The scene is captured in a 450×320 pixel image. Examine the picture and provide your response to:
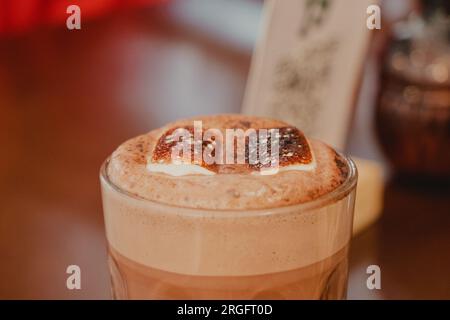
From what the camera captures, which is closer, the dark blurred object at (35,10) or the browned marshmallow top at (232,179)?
the browned marshmallow top at (232,179)

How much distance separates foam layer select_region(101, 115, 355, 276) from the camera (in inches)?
28.9

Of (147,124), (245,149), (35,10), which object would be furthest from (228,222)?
(35,10)

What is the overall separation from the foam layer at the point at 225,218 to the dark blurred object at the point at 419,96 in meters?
0.95

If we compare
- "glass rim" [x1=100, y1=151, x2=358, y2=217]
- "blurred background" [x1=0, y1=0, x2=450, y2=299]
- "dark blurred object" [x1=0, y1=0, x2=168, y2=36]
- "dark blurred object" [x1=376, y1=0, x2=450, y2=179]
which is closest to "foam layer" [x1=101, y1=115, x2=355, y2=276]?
"glass rim" [x1=100, y1=151, x2=358, y2=217]

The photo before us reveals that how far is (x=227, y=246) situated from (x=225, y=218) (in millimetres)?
31

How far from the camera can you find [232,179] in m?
0.75

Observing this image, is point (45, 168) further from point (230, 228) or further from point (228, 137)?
point (230, 228)

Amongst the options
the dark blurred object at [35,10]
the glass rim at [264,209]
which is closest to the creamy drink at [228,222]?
the glass rim at [264,209]

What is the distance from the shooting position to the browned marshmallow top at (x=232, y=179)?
29.0 inches

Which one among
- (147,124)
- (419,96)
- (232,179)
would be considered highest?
(232,179)

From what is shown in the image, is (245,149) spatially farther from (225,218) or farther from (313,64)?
(313,64)

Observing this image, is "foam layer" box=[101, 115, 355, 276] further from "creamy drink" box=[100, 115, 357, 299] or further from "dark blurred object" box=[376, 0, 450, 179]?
"dark blurred object" box=[376, 0, 450, 179]

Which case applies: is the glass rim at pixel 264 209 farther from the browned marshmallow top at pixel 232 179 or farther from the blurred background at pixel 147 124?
the blurred background at pixel 147 124

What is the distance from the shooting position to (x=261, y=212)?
28.8 inches
